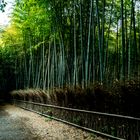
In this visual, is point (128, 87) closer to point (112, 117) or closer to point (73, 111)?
point (112, 117)

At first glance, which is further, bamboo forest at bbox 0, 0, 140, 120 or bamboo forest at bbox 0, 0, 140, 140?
bamboo forest at bbox 0, 0, 140, 120

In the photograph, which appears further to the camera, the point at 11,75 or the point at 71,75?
the point at 11,75

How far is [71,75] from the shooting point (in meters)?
13.5

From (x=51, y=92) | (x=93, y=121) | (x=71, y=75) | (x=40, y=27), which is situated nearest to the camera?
(x=93, y=121)

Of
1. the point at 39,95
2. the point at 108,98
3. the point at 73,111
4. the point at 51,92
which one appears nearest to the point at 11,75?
the point at 39,95

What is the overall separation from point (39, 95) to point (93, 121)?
667cm

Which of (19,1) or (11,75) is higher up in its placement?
(19,1)

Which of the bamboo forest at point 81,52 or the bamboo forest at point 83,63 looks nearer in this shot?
the bamboo forest at point 83,63

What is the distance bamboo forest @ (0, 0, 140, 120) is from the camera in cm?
797

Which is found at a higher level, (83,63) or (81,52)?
(81,52)

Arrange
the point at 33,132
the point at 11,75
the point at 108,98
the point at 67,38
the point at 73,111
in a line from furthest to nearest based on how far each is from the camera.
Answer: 1. the point at 11,75
2. the point at 67,38
3. the point at 73,111
4. the point at 33,132
5. the point at 108,98

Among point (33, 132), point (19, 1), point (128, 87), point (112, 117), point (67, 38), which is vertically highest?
point (19, 1)

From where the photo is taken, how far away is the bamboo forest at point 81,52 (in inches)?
314

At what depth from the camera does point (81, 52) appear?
11.2 meters
